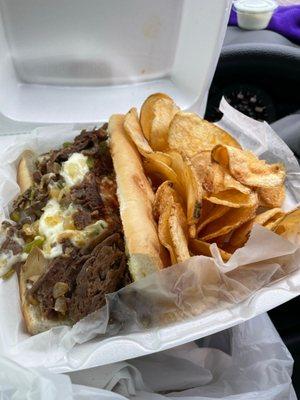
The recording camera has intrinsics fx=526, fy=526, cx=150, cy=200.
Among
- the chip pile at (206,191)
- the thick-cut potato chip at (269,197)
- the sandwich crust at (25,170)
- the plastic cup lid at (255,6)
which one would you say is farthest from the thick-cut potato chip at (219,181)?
the plastic cup lid at (255,6)

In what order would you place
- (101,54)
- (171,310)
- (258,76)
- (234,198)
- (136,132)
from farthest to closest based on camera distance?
1. (258,76)
2. (101,54)
3. (136,132)
4. (234,198)
5. (171,310)

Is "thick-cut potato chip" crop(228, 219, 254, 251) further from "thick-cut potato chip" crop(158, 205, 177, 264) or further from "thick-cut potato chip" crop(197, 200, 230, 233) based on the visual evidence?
"thick-cut potato chip" crop(158, 205, 177, 264)

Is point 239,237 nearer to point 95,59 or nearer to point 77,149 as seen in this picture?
point 77,149

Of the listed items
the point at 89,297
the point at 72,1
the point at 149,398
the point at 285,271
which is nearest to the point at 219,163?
the point at 285,271

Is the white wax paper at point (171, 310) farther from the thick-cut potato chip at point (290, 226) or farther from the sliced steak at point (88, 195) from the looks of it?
the sliced steak at point (88, 195)

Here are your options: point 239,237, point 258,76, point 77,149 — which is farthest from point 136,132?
point 258,76

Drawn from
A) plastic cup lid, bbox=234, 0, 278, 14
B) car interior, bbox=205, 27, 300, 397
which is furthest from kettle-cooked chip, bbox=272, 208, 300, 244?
plastic cup lid, bbox=234, 0, 278, 14
